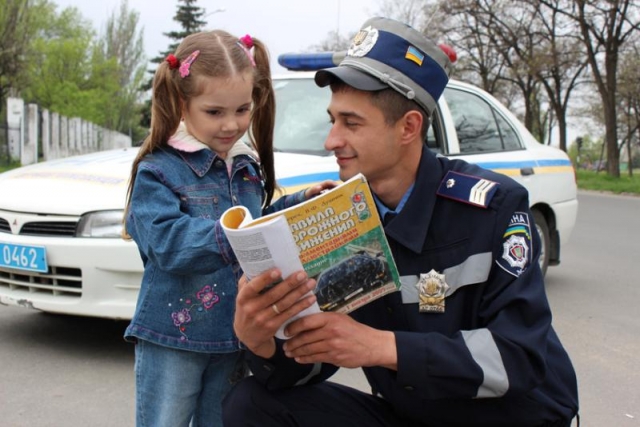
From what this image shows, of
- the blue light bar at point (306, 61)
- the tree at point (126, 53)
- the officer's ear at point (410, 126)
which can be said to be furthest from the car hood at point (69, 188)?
the tree at point (126, 53)

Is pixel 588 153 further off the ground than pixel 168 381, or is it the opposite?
pixel 168 381

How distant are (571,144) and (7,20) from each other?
61.5m

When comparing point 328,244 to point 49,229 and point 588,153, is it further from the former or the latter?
point 588,153

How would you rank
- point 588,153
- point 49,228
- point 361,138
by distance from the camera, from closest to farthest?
point 361,138
point 49,228
point 588,153

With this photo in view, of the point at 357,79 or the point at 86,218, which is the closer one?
the point at 357,79

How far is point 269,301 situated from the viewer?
5.11 feet

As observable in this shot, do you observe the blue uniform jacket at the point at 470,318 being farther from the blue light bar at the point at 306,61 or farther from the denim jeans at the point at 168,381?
the blue light bar at the point at 306,61

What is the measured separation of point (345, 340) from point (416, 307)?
0.27 m

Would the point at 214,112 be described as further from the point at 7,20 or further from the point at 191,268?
the point at 7,20

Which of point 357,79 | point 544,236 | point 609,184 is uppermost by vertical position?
point 357,79

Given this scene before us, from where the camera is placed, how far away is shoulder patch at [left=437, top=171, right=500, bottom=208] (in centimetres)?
180

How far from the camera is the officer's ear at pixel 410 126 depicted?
6.38 ft

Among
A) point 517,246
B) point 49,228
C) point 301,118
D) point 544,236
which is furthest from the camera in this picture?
point 544,236

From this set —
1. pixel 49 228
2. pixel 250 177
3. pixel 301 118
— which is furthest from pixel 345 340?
pixel 301 118
